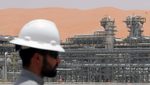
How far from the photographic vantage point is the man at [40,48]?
2105 millimetres

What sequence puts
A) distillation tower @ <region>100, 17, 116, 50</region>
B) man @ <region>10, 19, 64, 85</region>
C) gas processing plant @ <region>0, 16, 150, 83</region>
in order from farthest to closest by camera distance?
distillation tower @ <region>100, 17, 116, 50</region> → gas processing plant @ <region>0, 16, 150, 83</region> → man @ <region>10, 19, 64, 85</region>

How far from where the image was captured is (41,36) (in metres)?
2.11

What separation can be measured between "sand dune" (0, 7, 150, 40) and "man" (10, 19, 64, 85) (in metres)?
104

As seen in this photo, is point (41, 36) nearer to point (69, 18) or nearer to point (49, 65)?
point (49, 65)

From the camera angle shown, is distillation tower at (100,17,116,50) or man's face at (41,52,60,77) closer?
man's face at (41,52,60,77)

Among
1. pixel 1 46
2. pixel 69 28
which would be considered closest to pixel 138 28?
pixel 1 46

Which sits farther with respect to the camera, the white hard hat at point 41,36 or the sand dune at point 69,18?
the sand dune at point 69,18

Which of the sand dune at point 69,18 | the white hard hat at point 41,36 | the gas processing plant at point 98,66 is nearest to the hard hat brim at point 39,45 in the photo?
the white hard hat at point 41,36

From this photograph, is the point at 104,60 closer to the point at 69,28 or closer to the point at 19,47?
the point at 19,47

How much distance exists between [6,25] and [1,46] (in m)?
67.2

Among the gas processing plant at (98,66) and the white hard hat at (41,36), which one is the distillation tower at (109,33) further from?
the white hard hat at (41,36)

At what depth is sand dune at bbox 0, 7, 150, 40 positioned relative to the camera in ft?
367

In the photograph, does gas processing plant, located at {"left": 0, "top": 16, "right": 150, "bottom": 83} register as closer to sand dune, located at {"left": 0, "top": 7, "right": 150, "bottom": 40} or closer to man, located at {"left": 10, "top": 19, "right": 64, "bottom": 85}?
man, located at {"left": 10, "top": 19, "right": 64, "bottom": 85}

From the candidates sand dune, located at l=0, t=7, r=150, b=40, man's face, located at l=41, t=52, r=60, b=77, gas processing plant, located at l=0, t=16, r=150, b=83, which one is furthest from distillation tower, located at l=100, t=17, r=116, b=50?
man's face, located at l=41, t=52, r=60, b=77
